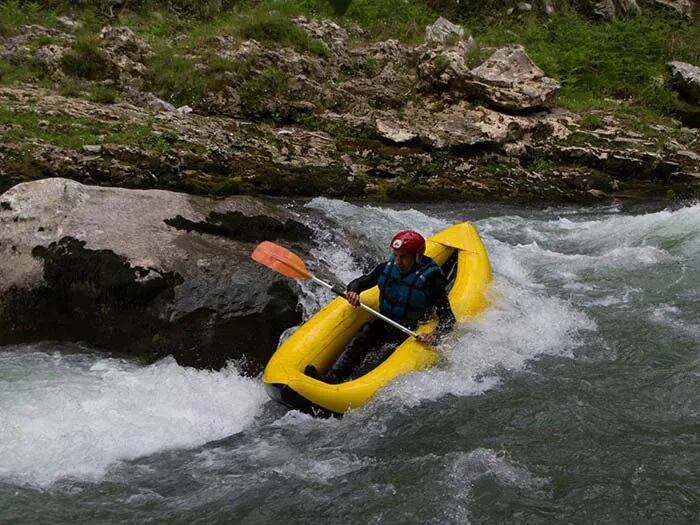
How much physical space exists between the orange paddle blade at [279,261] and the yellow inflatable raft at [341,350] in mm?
347

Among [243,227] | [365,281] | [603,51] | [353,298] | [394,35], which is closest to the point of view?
[353,298]

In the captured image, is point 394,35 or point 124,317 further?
point 394,35

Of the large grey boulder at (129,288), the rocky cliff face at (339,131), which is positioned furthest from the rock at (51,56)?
the large grey boulder at (129,288)

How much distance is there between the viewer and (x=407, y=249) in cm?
469

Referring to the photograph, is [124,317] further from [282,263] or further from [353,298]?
[353,298]

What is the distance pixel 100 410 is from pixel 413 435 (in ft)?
6.17

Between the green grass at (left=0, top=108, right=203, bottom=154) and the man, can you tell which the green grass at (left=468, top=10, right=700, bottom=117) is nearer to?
the green grass at (left=0, top=108, right=203, bottom=154)

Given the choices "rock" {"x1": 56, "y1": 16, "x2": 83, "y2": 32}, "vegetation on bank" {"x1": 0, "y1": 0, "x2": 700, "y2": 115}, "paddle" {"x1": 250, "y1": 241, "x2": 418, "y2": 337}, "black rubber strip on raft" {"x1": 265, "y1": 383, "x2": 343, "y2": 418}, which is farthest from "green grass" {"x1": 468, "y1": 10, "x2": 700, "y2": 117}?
"black rubber strip on raft" {"x1": 265, "y1": 383, "x2": 343, "y2": 418}

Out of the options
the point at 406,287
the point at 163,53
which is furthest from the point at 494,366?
the point at 163,53

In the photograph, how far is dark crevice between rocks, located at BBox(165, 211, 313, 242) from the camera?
577cm

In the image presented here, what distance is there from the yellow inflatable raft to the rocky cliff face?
369 centimetres

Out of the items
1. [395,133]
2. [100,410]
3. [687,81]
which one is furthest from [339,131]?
[687,81]

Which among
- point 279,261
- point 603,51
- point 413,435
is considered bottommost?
point 413,435

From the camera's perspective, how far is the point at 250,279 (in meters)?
5.24
